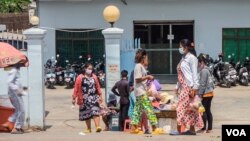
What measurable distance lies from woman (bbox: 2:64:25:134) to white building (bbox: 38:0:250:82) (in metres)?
16.4

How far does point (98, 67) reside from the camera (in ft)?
86.7

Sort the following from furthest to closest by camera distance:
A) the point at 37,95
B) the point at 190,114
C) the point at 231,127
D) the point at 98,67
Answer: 1. the point at 98,67
2. the point at 37,95
3. the point at 190,114
4. the point at 231,127

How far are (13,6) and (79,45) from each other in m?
17.6

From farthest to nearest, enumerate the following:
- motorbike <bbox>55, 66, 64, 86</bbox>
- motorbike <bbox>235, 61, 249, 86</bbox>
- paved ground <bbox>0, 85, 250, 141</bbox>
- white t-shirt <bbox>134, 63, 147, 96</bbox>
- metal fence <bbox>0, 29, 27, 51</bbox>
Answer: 1. motorbike <bbox>235, 61, 249, 86</bbox>
2. motorbike <bbox>55, 66, 64, 86</bbox>
3. metal fence <bbox>0, 29, 27, 51</bbox>
4. white t-shirt <bbox>134, 63, 147, 96</bbox>
5. paved ground <bbox>0, 85, 250, 141</bbox>

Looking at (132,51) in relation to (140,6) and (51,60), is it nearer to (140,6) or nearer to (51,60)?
(51,60)

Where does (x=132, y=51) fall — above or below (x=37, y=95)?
above

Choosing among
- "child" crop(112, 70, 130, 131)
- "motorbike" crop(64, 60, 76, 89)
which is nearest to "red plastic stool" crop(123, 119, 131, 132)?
"child" crop(112, 70, 130, 131)

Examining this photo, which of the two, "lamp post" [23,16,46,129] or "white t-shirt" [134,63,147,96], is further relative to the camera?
"lamp post" [23,16,46,129]

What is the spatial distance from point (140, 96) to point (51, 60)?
1567cm

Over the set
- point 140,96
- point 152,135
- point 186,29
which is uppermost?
point 186,29

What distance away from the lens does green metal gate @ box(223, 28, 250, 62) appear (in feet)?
97.5

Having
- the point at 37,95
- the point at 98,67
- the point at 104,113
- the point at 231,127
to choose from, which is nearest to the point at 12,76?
the point at 37,95

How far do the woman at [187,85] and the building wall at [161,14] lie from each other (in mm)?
18106

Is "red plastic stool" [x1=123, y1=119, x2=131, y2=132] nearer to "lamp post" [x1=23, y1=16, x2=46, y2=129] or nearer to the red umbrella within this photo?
"lamp post" [x1=23, y1=16, x2=46, y2=129]
